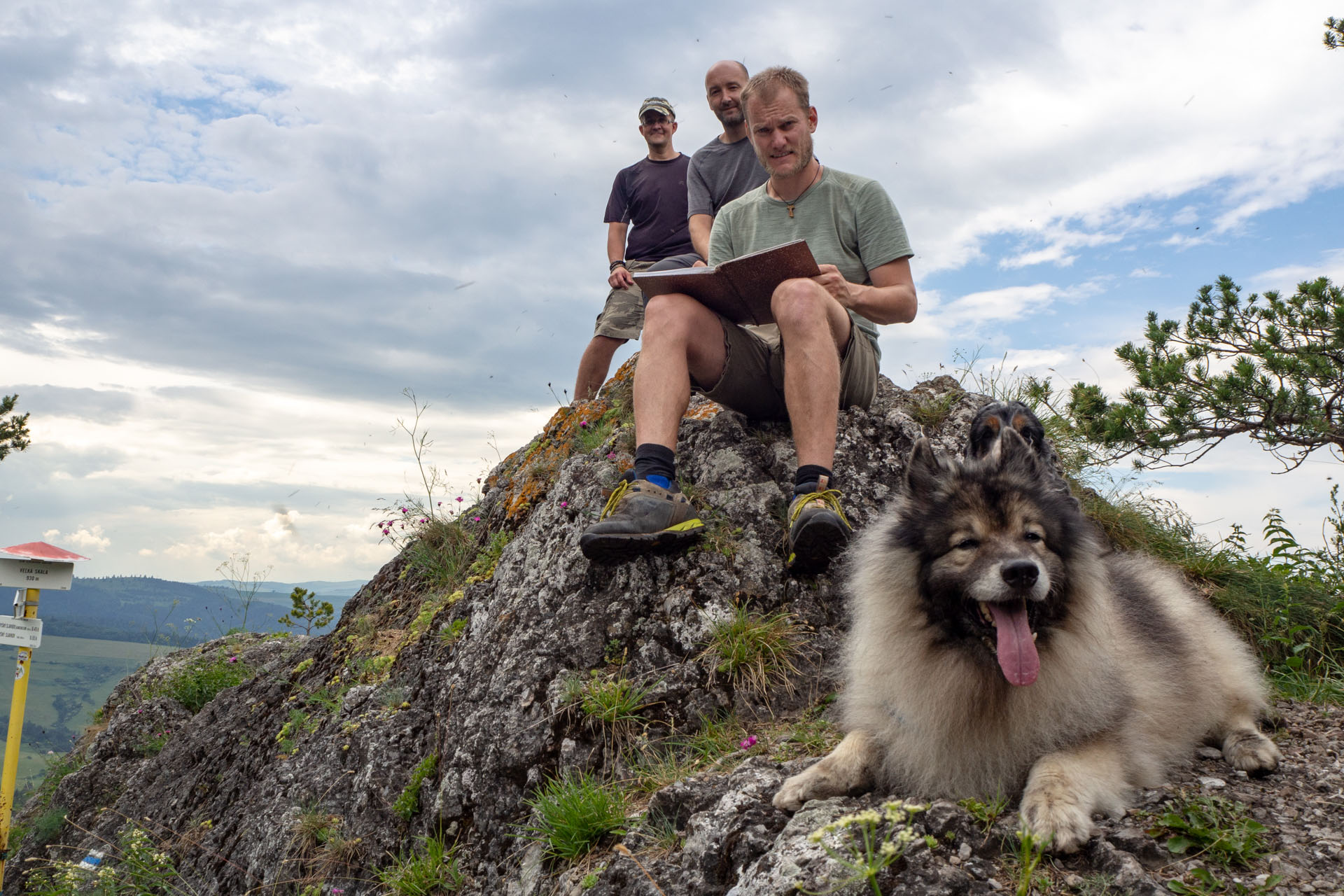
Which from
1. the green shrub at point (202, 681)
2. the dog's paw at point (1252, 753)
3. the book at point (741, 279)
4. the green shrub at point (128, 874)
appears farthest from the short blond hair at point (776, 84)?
the green shrub at point (202, 681)

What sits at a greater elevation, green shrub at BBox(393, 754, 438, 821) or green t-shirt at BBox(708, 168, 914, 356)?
green t-shirt at BBox(708, 168, 914, 356)

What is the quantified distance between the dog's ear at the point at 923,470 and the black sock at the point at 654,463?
164 cm

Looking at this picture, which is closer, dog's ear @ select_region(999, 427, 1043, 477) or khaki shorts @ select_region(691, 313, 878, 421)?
dog's ear @ select_region(999, 427, 1043, 477)

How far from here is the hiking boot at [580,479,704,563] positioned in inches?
153

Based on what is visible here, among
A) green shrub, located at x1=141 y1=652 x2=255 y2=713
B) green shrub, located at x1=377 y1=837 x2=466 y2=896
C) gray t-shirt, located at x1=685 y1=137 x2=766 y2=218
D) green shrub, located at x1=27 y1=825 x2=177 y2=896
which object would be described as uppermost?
gray t-shirt, located at x1=685 y1=137 x2=766 y2=218

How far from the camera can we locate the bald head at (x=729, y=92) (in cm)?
636

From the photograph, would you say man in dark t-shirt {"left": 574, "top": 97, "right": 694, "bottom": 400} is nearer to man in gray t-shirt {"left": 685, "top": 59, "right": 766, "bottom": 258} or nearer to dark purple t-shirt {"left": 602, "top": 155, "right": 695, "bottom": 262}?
dark purple t-shirt {"left": 602, "top": 155, "right": 695, "bottom": 262}

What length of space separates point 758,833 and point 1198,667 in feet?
6.31

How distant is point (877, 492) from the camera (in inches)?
183

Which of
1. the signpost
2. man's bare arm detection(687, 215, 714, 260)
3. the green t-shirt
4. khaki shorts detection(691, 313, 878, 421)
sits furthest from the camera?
the signpost

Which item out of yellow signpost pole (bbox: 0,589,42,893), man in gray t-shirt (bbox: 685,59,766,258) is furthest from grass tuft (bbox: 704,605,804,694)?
yellow signpost pole (bbox: 0,589,42,893)

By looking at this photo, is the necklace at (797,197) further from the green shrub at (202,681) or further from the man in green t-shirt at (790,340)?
the green shrub at (202,681)

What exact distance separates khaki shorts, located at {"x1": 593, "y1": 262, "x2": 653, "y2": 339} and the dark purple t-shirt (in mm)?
204

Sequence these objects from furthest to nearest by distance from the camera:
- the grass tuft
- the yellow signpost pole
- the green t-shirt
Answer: the yellow signpost pole
the green t-shirt
the grass tuft
